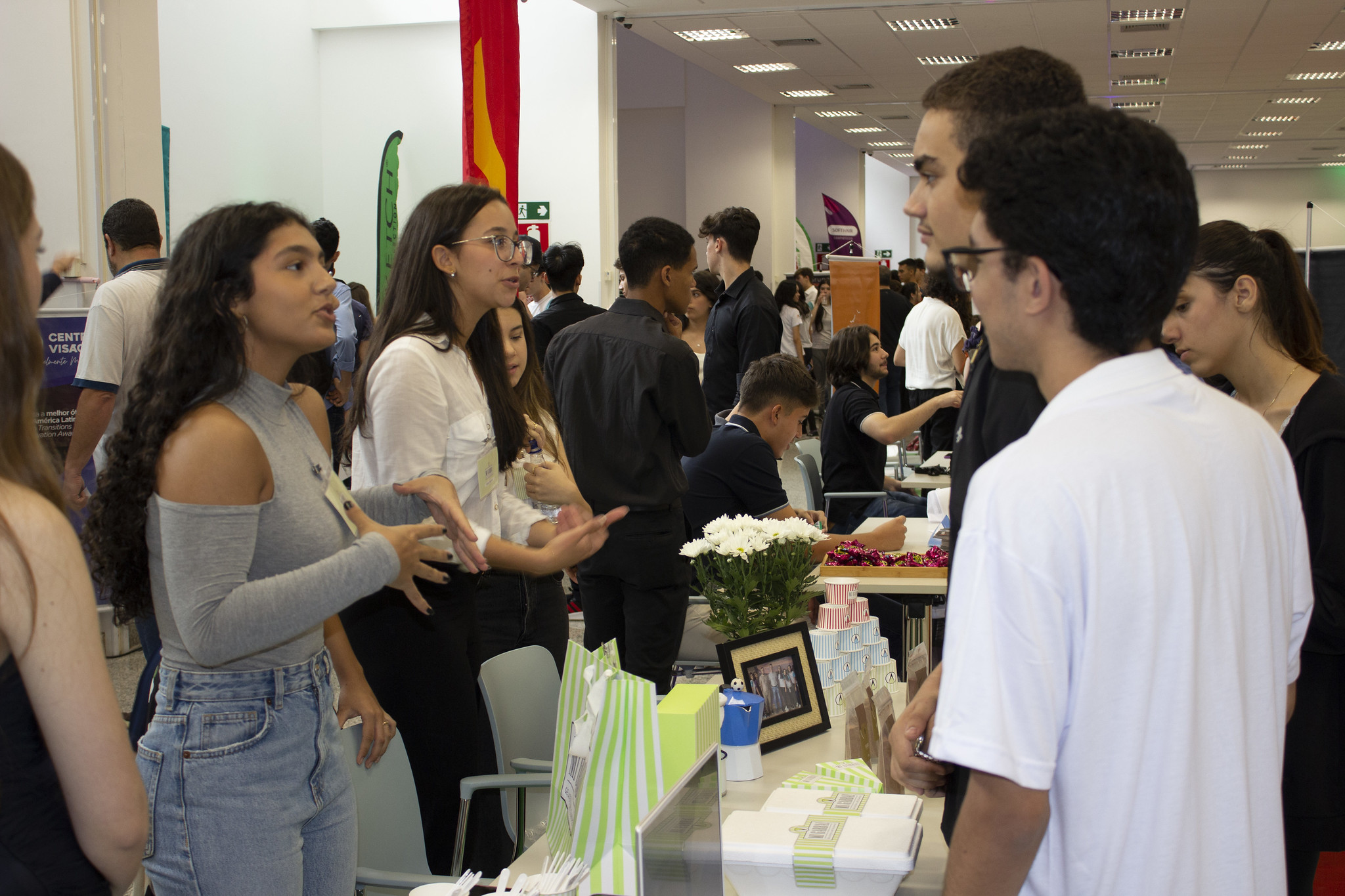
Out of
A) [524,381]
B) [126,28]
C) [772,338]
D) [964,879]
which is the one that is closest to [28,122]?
[126,28]

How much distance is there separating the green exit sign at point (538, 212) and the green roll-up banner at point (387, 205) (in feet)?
3.47

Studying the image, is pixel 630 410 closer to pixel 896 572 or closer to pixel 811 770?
pixel 896 572

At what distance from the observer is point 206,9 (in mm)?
7230

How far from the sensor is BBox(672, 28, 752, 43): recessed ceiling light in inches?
405

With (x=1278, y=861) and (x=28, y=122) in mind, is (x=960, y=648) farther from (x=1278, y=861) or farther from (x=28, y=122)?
(x=28, y=122)

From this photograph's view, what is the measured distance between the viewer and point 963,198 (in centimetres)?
134

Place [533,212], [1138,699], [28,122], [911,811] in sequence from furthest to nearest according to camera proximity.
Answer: [533,212]
[28,122]
[911,811]
[1138,699]

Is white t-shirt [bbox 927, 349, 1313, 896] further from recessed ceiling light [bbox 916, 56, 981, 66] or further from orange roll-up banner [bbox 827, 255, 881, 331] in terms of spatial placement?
recessed ceiling light [bbox 916, 56, 981, 66]

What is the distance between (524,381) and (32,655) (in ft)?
5.52

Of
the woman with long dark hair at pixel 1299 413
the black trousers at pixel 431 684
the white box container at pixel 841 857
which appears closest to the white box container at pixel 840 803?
the white box container at pixel 841 857

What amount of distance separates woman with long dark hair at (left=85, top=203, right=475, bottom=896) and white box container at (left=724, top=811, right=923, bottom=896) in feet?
1.99

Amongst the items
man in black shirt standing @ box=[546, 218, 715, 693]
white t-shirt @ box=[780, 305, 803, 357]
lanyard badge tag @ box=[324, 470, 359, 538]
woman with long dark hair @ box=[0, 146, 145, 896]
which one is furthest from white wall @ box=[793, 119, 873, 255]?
woman with long dark hair @ box=[0, 146, 145, 896]

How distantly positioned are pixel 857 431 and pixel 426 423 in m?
3.19

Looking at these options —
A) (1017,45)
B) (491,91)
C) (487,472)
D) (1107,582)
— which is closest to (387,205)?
(491,91)
